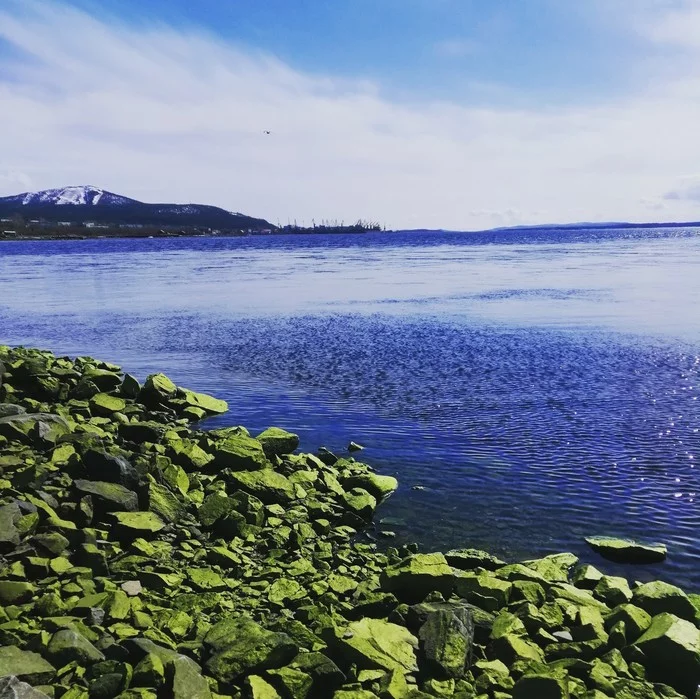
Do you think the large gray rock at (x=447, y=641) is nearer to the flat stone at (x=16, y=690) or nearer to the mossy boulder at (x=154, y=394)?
the flat stone at (x=16, y=690)

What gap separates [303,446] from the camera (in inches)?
805

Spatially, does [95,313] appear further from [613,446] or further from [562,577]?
[562,577]

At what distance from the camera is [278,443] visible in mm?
18719

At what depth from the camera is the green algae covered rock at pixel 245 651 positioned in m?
8.81

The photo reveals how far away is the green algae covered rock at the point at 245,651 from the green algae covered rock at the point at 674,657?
531cm

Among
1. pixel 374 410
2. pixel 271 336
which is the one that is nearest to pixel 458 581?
pixel 374 410

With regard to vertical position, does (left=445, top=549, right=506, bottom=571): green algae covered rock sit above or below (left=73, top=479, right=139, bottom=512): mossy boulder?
below

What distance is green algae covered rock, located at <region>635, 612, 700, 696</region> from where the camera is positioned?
942 cm

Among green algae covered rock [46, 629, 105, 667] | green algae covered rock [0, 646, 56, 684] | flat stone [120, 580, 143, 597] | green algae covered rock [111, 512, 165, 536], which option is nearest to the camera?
green algae covered rock [0, 646, 56, 684]

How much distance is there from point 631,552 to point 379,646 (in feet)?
22.8

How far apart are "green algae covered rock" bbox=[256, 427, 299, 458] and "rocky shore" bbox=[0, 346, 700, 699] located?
133 cm

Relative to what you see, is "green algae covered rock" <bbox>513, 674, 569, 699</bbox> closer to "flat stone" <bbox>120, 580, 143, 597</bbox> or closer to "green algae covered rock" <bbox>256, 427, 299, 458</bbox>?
"flat stone" <bbox>120, 580, 143, 597</bbox>

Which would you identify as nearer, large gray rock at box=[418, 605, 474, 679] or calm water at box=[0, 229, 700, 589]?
large gray rock at box=[418, 605, 474, 679]

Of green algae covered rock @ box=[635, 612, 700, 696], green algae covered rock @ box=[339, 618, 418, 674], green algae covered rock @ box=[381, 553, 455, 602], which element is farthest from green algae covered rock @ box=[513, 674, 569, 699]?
green algae covered rock @ box=[381, 553, 455, 602]
